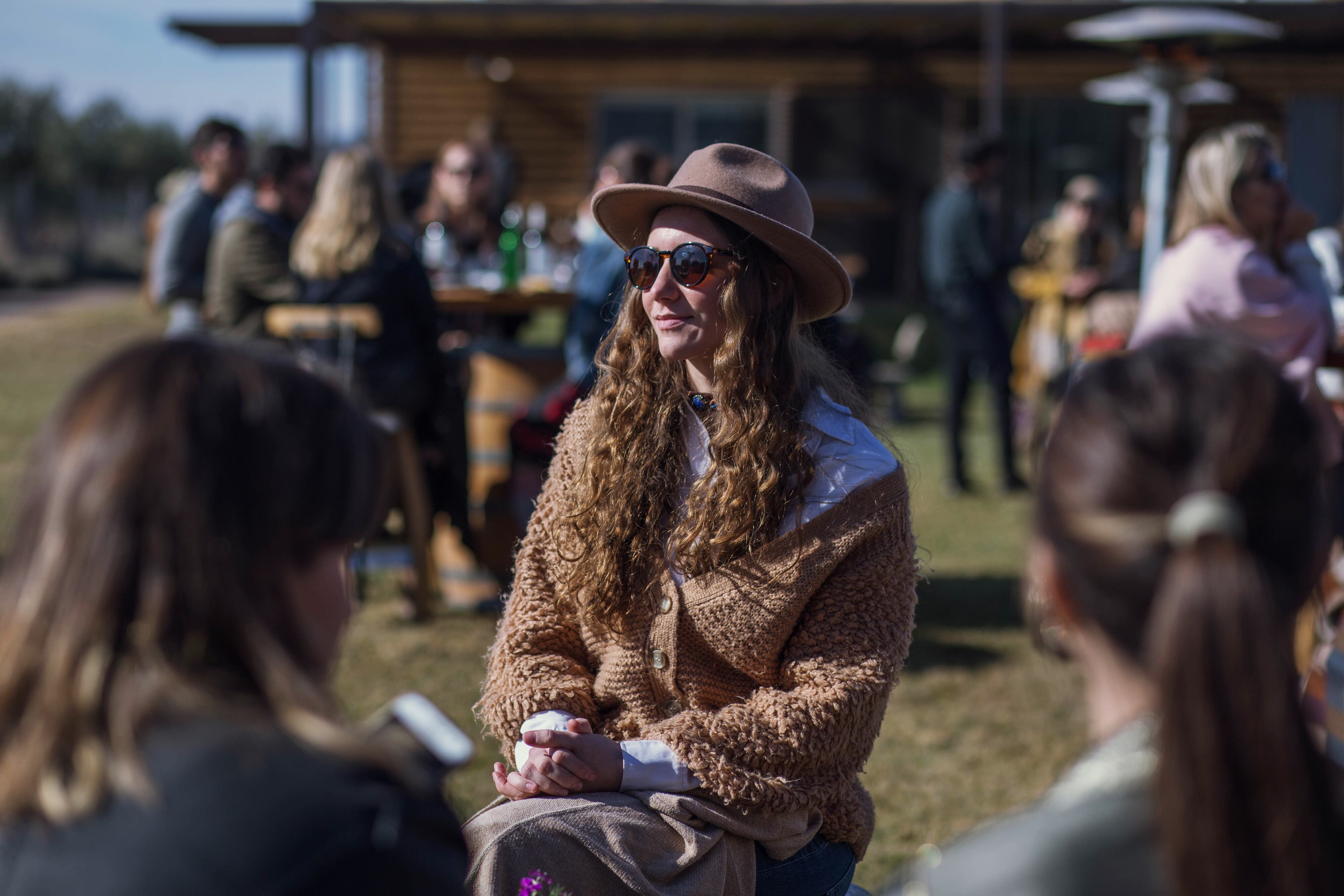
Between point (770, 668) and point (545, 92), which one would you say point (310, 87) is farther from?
point (770, 668)

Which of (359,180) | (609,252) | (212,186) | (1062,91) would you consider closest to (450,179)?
(212,186)

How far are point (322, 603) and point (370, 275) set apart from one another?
4.14 metres

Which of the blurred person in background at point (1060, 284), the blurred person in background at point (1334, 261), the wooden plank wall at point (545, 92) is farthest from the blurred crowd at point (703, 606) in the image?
the wooden plank wall at point (545, 92)

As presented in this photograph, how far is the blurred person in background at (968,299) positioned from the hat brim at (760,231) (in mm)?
5818

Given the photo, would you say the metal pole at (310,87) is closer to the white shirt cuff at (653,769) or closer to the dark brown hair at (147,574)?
the white shirt cuff at (653,769)

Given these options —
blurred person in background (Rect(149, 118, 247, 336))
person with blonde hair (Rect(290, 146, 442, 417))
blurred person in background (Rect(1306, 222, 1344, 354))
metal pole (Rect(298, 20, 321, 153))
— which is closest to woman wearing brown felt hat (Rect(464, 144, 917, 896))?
person with blonde hair (Rect(290, 146, 442, 417))

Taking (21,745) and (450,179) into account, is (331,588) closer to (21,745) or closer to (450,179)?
(21,745)

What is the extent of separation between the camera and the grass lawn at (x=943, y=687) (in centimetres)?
389

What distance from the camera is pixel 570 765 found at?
214 centimetres

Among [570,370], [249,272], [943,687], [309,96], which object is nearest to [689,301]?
[943,687]

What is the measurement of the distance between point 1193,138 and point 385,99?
10777 mm

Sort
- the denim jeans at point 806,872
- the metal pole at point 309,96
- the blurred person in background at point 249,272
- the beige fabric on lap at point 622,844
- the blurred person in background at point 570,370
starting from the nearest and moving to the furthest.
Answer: the beige fabric on lap at point 622,844
the denim jeans at point 806,872
the blurred person in background at point 570,370
the blurred person in background at point 249,272
the metal pole at point 309,96

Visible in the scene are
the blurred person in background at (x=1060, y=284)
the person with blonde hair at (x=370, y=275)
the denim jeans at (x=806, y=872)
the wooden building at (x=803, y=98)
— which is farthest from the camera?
the wooden building at (x=803, y=98)

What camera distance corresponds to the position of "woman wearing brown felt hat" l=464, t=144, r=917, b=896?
213 cm
